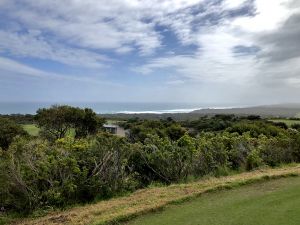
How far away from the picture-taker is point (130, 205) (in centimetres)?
708

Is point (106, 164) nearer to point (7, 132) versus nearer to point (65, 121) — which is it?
point (7, 132)

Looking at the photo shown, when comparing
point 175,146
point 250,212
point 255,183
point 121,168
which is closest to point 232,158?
point 175,146

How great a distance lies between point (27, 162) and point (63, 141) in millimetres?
1900

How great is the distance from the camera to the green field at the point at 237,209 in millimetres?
5902

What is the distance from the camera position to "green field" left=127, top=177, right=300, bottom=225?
590cm

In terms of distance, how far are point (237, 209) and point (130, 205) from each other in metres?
1.85

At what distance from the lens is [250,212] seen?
20.6 ft

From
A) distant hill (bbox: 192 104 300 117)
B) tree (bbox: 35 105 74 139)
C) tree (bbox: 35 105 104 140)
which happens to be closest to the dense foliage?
tree (bbox: 35 105 104 140)

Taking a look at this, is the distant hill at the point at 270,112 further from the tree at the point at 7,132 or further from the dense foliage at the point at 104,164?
the dense foliage at the point at 104,164

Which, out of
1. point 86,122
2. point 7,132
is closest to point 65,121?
point 86,122

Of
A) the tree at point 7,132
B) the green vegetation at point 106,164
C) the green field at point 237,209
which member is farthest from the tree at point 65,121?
the green field at point 237,209

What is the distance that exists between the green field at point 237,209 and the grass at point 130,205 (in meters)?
0.18

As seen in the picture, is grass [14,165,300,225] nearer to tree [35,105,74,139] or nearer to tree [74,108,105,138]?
tree [35,105,74,139]

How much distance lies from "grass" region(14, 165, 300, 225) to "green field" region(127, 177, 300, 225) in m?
0.18
